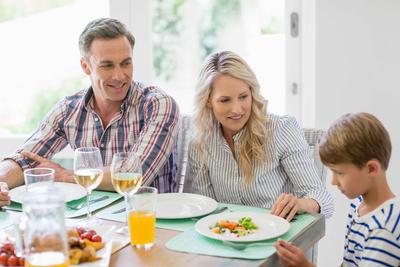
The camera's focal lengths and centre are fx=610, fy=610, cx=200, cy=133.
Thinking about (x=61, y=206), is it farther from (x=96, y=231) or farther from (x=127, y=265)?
(x=96, y=231)

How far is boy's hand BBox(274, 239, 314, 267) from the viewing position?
1494mm

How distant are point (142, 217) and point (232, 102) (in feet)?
2.54

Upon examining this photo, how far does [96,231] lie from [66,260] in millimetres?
448

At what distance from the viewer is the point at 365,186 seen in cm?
157

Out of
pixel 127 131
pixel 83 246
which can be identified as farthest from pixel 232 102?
pixel 83 246

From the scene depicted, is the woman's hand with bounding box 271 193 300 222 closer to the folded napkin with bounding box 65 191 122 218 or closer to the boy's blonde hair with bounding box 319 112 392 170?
the boy's blonde hair with bounding box 319 112 392 170

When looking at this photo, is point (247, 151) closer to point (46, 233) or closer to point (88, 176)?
point (88, 176)

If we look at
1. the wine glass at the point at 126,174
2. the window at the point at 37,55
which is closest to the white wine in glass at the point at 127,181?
the wine glass at the point at 126,174

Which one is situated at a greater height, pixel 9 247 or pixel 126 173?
pixel 126 173

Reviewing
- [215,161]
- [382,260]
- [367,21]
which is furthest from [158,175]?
[367,21]

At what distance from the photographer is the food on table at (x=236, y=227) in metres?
1.61

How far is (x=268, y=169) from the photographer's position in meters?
2.19

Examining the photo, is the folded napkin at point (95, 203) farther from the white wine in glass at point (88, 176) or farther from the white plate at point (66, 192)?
the white wine in glass at point (88, 176)

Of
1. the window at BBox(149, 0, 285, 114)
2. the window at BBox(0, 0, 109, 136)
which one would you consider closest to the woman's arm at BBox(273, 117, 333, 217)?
the window at BBox(149, 0, 285, 114)
